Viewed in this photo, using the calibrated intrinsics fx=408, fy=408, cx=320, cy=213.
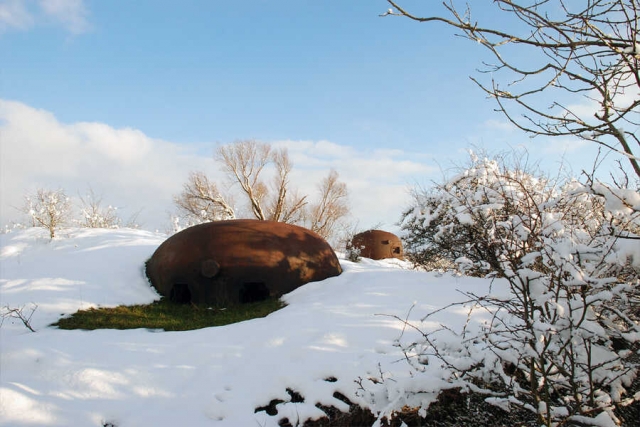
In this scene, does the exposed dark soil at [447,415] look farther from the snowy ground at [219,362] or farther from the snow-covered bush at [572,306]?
the snow-covered bush at [572,306]

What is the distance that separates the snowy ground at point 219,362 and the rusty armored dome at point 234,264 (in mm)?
670

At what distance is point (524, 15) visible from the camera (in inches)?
80.8

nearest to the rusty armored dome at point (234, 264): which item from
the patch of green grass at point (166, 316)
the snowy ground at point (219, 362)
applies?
the patch of green grass at point (166, 316)

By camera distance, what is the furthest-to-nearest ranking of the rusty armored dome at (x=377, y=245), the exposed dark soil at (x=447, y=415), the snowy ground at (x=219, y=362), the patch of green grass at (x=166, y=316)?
the rusty armored dome at (x=377, y=245), the patch of green grass at (x=166, y=316), the snowy ground at (x=219, y=362), the exposed dark soil at (x=447, y=415)

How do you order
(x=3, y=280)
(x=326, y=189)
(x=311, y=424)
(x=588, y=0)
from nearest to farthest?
1. (x=588, y=0)
2. (x=311, y=424)
3. (x=3, y=280)
4. (x=326, y=189)

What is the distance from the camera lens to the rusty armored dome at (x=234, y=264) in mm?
7457

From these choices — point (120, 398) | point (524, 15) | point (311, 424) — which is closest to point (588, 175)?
point (524, 15)

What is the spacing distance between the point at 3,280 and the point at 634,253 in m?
9.37

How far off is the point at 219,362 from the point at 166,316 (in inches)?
100

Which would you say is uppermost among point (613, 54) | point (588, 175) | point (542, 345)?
point (613, 54)

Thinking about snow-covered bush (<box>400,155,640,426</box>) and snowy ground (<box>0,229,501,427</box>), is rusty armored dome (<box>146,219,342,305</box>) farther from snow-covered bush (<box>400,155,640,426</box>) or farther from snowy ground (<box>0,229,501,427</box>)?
snow-covered bush (<box>400,155,640,426</box>)

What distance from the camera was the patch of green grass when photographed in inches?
240

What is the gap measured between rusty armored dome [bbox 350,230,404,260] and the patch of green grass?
Result: 10.6 m

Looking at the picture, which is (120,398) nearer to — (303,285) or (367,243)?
(303,285)
